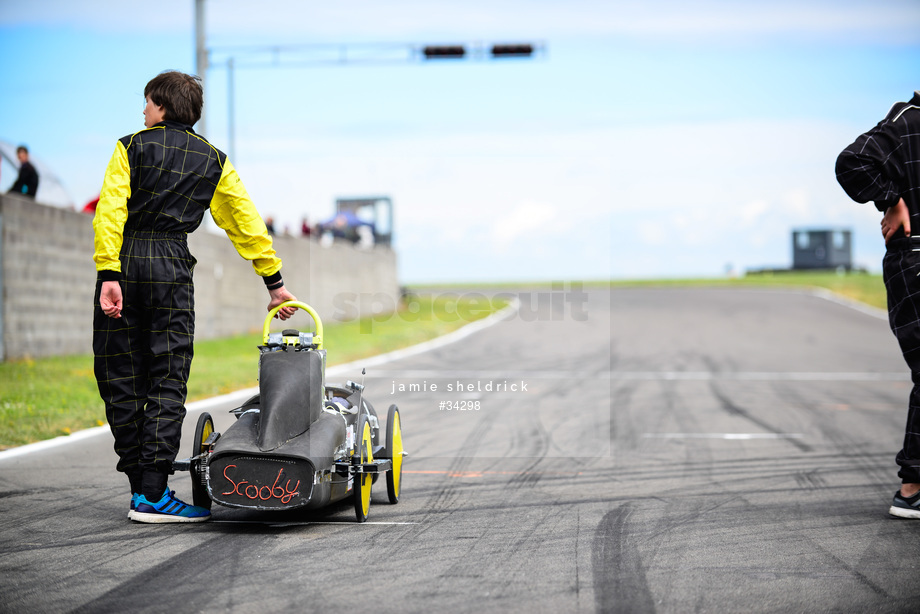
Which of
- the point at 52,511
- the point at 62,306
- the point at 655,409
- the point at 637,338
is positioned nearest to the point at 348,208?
the point at 637,338

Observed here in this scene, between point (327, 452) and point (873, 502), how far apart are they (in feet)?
10.7

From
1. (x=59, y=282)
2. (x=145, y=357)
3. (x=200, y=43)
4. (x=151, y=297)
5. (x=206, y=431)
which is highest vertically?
(x=200, y=43)

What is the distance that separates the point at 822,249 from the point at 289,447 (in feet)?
208

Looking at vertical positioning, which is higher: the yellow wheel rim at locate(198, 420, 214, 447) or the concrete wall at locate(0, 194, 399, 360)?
the concrete wall at locate(0, 194, 399, 360)

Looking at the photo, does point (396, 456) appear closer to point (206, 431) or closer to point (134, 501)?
point (206, 431)

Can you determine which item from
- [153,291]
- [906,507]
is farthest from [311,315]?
[906,507]

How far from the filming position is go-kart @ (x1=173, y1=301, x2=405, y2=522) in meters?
4.81

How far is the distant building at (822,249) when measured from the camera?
63.2 meters

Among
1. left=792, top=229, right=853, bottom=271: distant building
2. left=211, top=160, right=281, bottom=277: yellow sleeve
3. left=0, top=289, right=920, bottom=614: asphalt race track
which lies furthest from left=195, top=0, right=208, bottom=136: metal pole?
left=792, top=229, right=853, bottom=271: distant building

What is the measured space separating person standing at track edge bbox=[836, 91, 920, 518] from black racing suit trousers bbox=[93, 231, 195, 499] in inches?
143

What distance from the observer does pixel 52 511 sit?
→ 532cm

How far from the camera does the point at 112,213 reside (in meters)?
4.87

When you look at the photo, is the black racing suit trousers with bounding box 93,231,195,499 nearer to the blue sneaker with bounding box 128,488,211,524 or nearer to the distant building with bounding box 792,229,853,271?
the blue sneaker with bounding box 128,488,211,524

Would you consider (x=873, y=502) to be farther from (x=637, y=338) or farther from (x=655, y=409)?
(x=637, y=338)
